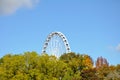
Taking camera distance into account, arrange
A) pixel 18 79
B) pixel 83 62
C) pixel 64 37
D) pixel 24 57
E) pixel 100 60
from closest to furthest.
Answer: pixel 18 79, pixel 24 57, pixel 83 62, pixel 64 37, pixel 100 60

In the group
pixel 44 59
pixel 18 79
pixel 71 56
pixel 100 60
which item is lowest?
pixel 18 79

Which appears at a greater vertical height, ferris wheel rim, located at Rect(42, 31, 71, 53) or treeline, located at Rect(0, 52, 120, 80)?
ferris wheel rim, located at Rect(42, 31, 71, 53)

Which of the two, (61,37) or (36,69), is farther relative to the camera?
(61,37)

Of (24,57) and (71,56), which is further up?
(71,56)

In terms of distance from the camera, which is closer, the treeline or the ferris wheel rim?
the treeline

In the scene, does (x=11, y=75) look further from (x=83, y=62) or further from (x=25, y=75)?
Answer: (x=83, y=62)

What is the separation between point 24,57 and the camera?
54188mm

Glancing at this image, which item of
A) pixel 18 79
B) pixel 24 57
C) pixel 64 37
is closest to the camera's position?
pixel 18 79

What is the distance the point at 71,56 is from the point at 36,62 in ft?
52.1

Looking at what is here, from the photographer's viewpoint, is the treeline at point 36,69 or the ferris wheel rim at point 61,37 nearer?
the treeline at point 36,69

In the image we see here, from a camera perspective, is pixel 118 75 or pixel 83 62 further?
pixel 83 62

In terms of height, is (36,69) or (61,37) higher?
(61,37)

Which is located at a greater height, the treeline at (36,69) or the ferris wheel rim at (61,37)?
the ferris wheel rim at (61,37)

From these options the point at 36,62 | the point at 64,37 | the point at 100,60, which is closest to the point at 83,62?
the point at 64,37
